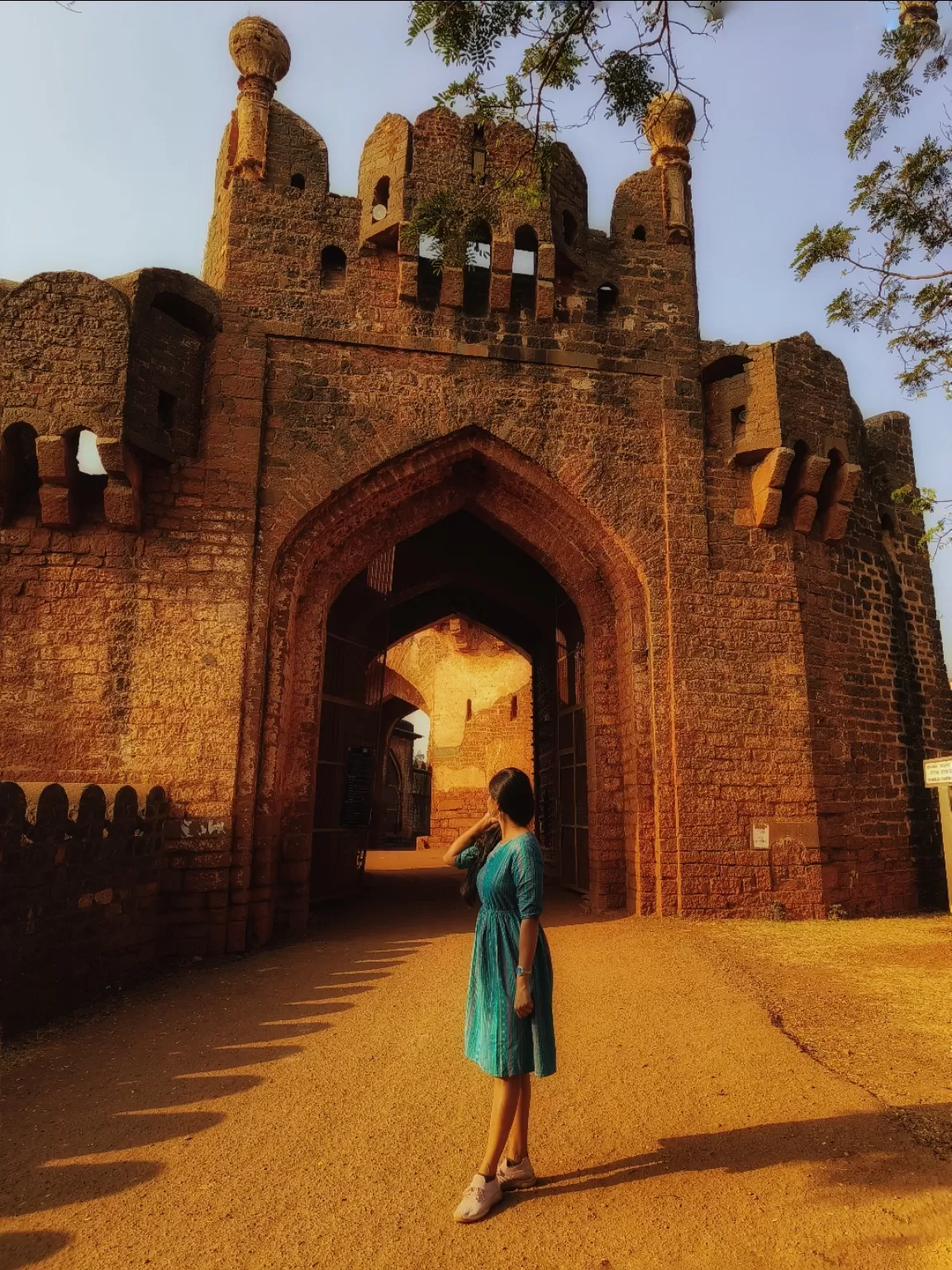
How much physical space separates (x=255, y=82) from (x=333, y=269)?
7.16ft

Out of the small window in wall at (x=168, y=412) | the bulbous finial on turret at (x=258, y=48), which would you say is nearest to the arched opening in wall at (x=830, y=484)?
the small window in wall at (x=168, y=412)

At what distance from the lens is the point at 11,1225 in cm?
243

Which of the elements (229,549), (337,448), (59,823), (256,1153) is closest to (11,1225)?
(256,1153)

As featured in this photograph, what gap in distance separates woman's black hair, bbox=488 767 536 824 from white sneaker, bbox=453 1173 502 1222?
1.12 meters

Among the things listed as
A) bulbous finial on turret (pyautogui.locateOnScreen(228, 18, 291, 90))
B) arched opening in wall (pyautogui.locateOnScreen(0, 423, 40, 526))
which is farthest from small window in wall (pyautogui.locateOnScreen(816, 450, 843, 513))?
arched opening in wall (pyautogui.locateOnScreen(0, 423, 40, 526))

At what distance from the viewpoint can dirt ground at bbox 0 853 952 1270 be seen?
7.59 feet

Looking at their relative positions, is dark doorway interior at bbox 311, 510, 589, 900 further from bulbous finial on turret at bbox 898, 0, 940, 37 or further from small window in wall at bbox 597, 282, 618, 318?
bulbous finial on turret at bbox 898, 0, 940, 37

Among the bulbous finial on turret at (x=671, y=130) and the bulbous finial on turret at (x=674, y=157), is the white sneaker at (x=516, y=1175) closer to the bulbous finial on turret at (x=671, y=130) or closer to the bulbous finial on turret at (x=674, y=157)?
the bulbous finial on turret at (x=674, y=157)

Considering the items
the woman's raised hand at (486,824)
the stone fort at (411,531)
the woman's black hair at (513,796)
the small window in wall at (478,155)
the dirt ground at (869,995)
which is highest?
the small window in wall at (478,155)

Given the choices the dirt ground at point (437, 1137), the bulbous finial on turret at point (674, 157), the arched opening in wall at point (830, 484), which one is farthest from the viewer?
the bulbous finial on turret at point (674, 157)

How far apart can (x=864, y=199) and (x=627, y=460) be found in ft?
9.23

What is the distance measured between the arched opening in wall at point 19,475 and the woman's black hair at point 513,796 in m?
5.50

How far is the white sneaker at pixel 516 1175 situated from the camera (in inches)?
101

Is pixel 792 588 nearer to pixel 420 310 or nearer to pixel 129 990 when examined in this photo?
pixel 420 310
